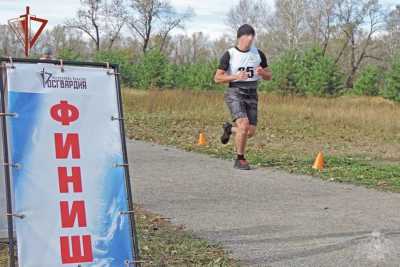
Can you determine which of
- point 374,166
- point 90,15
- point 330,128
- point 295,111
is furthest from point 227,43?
point 374,166

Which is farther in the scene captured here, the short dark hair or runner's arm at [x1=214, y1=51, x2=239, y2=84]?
the short dark hair

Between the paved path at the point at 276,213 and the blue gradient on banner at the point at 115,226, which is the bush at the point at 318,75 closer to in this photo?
the paved path at the point at 276,213

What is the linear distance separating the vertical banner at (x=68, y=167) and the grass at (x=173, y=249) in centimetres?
82

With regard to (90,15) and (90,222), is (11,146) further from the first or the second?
(90,15)

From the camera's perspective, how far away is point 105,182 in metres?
3.98

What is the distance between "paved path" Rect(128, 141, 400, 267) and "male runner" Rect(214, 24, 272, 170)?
30.8 inches

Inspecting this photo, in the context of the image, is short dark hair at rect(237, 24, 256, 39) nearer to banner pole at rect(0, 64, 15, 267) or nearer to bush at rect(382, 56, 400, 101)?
banner pole at rect(0, 64, 15, 267)

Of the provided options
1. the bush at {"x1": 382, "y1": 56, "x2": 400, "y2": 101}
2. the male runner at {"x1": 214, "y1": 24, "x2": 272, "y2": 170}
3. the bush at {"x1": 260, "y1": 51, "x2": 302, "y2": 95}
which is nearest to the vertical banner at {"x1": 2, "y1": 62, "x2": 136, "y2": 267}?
the male runner at {"x1": 214, "y1": 24, "x2": 272, "y2": 170}

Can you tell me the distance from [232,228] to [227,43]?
83458 millimetres

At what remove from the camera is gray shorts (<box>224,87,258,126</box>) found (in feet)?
30.5

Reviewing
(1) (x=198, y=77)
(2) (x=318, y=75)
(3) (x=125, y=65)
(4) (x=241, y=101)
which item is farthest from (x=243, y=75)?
(3) (x=125, y=65)

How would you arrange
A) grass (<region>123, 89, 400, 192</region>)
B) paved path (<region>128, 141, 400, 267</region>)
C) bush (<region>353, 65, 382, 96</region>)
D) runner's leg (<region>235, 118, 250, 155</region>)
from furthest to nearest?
1. bush (<region>353, 65, 382, 96</region>)
2. grass (<region>123, 89, 400, 192</region>)
3. runner's leg (<region>235, 118, 250, 155</region>)
4. paved path (<region>128, 141, 400, 267</region>)

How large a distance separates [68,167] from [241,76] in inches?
215

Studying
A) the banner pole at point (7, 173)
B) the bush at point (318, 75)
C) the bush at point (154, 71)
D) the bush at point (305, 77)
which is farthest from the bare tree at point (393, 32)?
the banner pole at point (7, 173)
